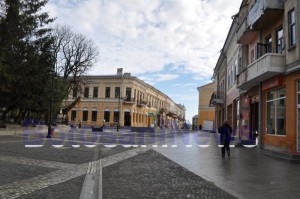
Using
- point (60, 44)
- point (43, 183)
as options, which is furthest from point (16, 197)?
point (60, 44)

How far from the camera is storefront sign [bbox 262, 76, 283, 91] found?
17609 mm

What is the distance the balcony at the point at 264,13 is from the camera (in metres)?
17.6

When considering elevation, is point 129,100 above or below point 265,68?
above

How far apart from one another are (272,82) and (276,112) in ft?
5.19

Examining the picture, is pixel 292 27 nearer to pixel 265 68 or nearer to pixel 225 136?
pixel 265 68

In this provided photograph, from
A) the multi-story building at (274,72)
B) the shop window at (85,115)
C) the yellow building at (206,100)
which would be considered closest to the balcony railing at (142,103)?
the shop window at (85,115)

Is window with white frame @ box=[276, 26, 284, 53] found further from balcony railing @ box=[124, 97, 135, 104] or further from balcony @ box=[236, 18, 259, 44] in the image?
balcony railing @ box=[124, 97, 135, 104]

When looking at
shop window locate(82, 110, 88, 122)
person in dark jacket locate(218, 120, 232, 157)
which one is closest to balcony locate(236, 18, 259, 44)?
person in dark jacket locate(218, 120, 232, 157)

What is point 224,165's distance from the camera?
12867mm

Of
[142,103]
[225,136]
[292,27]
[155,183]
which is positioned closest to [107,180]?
[155,183]

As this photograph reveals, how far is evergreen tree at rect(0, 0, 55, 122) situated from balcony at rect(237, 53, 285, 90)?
15.8 metres

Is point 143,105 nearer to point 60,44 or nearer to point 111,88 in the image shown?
point 111,88

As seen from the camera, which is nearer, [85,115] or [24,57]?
[24,57]

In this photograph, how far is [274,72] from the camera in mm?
17391
